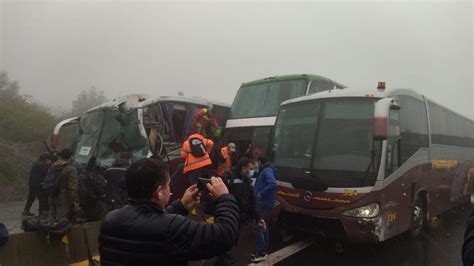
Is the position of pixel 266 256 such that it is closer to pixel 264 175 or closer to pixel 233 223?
pixel 264 175

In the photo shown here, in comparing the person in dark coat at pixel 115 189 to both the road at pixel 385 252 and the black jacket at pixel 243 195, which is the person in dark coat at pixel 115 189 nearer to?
the road at pixel 385 252

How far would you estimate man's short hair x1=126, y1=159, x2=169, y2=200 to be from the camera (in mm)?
1964

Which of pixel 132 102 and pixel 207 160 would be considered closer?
pixel 207 160

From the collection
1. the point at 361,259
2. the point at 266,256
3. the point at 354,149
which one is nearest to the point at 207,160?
the point at 266,256

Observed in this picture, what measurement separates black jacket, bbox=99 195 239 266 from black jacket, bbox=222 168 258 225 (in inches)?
118

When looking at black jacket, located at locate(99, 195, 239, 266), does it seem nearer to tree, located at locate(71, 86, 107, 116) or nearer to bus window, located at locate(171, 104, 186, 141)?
bus window, located at locate(171, 104, 186, 141)

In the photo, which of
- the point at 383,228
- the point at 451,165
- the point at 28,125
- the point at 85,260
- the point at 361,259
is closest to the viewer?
the point at 85,260

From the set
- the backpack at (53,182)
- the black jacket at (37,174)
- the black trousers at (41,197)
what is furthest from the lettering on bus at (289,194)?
the black jacket at (37,174)

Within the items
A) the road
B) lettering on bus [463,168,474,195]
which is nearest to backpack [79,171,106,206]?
the road

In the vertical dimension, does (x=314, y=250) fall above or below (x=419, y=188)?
below

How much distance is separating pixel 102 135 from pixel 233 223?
6662mm

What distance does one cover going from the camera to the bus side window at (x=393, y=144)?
18.4 feet

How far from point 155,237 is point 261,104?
768cm

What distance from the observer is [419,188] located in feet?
21.6
